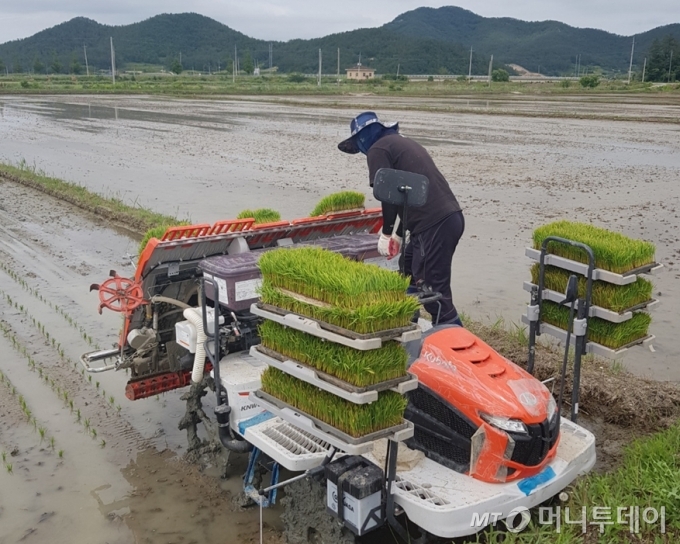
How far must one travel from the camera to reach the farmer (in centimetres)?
413

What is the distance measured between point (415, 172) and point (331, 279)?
157 centimetres

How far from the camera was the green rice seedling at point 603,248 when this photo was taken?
380cm

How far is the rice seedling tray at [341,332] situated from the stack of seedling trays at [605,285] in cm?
151

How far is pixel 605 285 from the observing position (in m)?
3.92

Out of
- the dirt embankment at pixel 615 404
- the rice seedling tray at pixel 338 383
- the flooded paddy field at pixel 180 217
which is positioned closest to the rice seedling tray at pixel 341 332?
the rice seedling tray at pixel 338 383

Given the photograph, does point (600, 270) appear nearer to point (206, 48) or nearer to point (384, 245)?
point (384, 245)

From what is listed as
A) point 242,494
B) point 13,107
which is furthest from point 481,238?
point 13,107

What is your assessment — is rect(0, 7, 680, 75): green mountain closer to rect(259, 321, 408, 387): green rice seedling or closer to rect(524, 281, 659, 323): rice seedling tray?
rect(524, 281, 659, 323): rice seedling tray

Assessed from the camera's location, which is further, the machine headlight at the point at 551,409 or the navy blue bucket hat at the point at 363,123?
the navy blue bucket hat at the point at 363,123

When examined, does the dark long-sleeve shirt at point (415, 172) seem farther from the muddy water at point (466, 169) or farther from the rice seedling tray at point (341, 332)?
the muddy water at point (466, 169)

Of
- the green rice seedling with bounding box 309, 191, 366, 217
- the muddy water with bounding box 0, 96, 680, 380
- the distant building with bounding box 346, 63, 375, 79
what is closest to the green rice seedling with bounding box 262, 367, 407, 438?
the green rice seedling with bounding box 309, 191, 366, 217

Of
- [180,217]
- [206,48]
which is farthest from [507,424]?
[206,48]

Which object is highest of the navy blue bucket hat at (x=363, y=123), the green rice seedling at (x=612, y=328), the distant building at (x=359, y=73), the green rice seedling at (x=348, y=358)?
the distant building at (x=359, y=73)

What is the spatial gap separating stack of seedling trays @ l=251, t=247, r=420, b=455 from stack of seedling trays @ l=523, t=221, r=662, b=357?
60.5 inches
